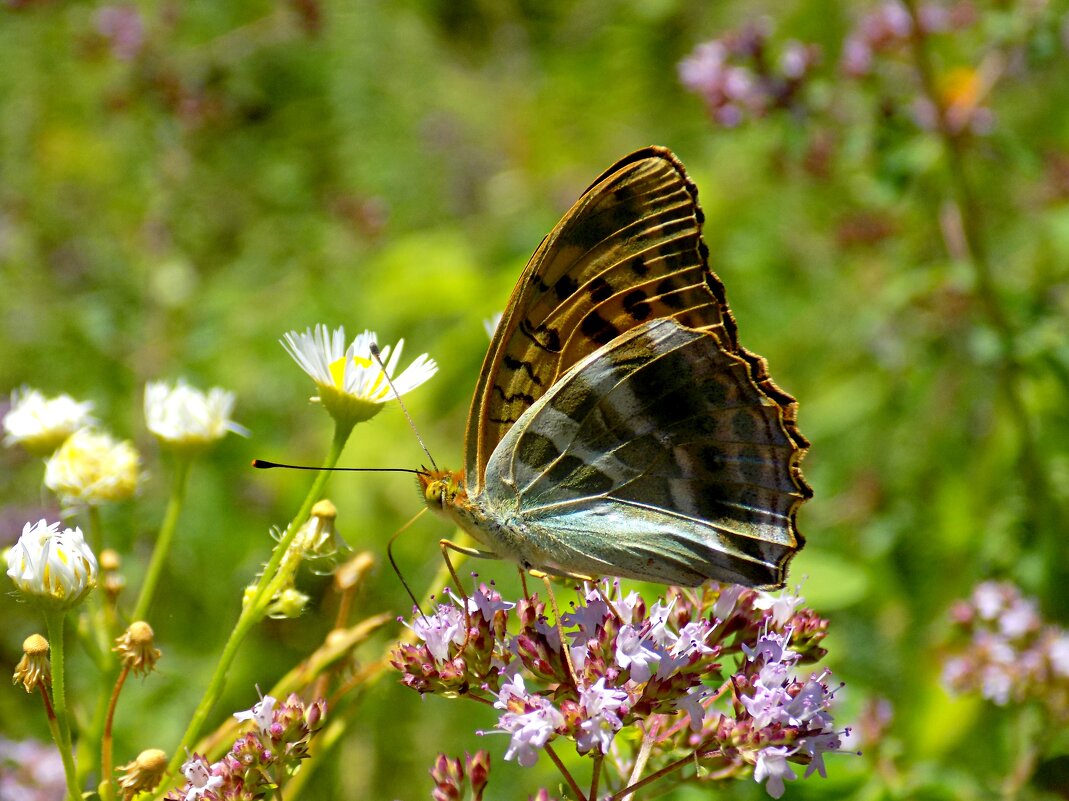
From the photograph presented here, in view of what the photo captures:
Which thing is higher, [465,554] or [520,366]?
[520,366]

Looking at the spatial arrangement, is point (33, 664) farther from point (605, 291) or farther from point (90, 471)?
point (605, 291)

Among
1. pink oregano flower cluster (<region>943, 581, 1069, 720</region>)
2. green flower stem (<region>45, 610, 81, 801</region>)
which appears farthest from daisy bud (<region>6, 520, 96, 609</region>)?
pink oregano flower cluster (<region>943, 581, 1069, 720</region>)


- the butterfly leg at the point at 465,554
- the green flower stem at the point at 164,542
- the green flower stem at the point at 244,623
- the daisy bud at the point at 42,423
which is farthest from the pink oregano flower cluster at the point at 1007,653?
the daisy bud at the point at 42,423

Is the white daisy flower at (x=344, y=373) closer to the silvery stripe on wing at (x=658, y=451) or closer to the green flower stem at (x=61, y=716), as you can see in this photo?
the silvery stripe on wing at (x=658, y=451)

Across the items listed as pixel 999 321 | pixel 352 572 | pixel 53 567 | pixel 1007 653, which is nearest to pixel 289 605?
pixel 352 572

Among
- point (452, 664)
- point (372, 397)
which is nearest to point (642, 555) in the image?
point (452, 664)

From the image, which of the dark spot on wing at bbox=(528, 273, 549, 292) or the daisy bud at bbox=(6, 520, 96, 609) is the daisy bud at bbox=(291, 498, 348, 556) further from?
the dark spot on wing at bbox=(528, 273, 549, 292)
